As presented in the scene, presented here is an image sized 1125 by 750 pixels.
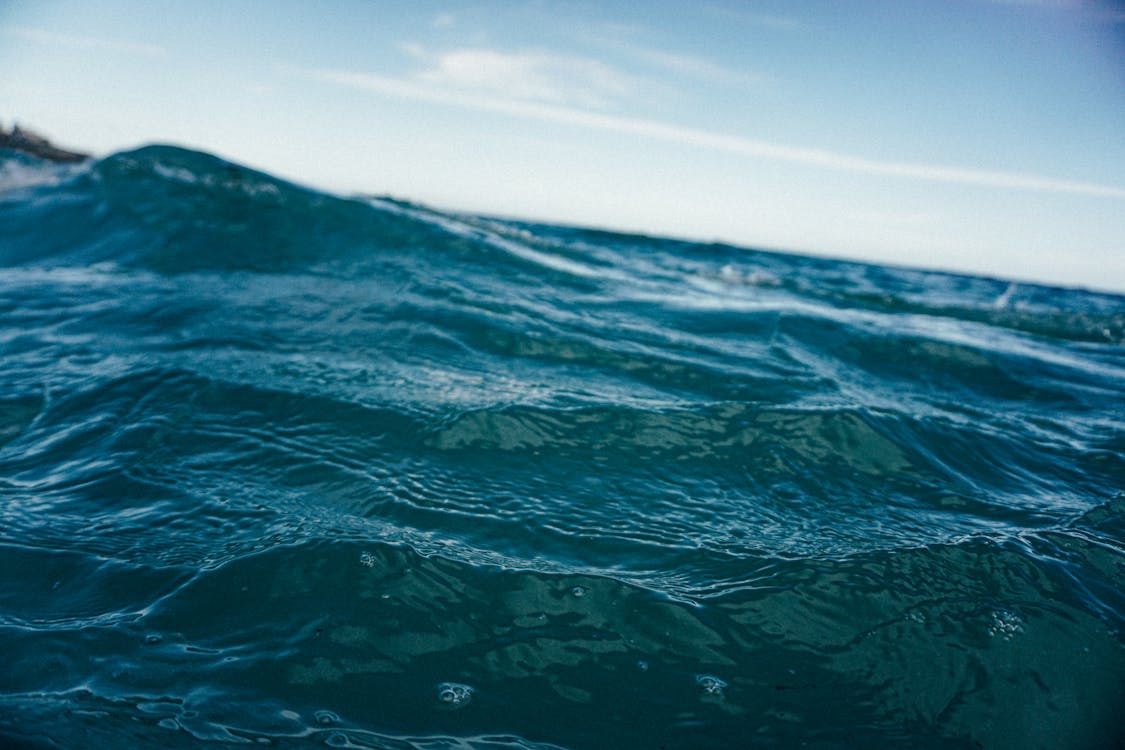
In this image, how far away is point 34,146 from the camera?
53.2 ft

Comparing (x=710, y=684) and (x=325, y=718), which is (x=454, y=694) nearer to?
(x=325, y=718)

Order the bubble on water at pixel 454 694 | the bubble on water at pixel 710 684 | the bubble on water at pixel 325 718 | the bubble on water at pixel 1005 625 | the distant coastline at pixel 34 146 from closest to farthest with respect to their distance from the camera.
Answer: the bubble on water at pixel 325 718 → the bubble on water at pixel 454 694 → the bubble on water at pixel 710 684 → the bubble on water at pixel 1005 625 → the distant coastline at pixel 34 146

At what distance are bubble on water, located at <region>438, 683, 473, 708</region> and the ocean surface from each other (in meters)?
0.01

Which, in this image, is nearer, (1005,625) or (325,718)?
(325,718)

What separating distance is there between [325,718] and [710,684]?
1.30m

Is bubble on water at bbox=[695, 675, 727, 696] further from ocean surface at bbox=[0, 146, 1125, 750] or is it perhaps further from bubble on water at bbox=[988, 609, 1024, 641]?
bubble on water at bbox=[988, 609, 1024, 641]

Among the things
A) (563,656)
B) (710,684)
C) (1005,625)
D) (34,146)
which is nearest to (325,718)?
(563,656)

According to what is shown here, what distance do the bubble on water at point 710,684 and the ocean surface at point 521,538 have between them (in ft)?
0.05

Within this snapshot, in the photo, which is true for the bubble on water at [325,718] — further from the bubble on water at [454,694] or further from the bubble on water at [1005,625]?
the bubble on water at [1005,625]

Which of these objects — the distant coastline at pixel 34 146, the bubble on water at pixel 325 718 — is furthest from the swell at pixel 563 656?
the distant coastline at pixel 34 146

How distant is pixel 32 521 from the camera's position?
2.46 meters

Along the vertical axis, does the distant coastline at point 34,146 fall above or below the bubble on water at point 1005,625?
above

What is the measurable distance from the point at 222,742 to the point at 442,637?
71cm

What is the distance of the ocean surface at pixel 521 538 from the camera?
1.74 m
